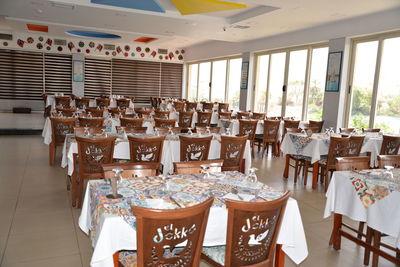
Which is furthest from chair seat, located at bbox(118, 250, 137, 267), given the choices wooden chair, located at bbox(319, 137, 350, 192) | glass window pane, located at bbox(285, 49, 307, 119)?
glass window pane, located at bbox(285, 49, 307, 119)

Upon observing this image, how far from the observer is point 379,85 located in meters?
7.88

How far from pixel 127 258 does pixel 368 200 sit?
192 cm

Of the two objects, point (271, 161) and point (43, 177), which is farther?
point (271, 161)

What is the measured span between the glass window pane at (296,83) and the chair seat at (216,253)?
337 inches

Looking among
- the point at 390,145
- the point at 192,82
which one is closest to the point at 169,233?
the point at 390,145

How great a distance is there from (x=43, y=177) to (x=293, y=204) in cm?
419

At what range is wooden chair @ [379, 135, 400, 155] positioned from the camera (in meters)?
5.43

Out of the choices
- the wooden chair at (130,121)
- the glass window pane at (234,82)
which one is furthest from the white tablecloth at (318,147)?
the glass window pane at (234,82)

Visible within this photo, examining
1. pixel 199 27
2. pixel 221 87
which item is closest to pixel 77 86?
pixel 221 87

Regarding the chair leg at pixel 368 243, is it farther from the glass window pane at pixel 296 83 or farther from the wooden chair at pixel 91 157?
the glass window pane at pixel 296 83

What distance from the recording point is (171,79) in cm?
1759

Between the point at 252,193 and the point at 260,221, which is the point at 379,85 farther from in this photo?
the point at 260,221

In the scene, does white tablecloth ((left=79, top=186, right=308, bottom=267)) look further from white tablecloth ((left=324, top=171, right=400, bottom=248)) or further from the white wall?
the white wall

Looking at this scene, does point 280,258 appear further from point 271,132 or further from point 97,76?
point 97,76
